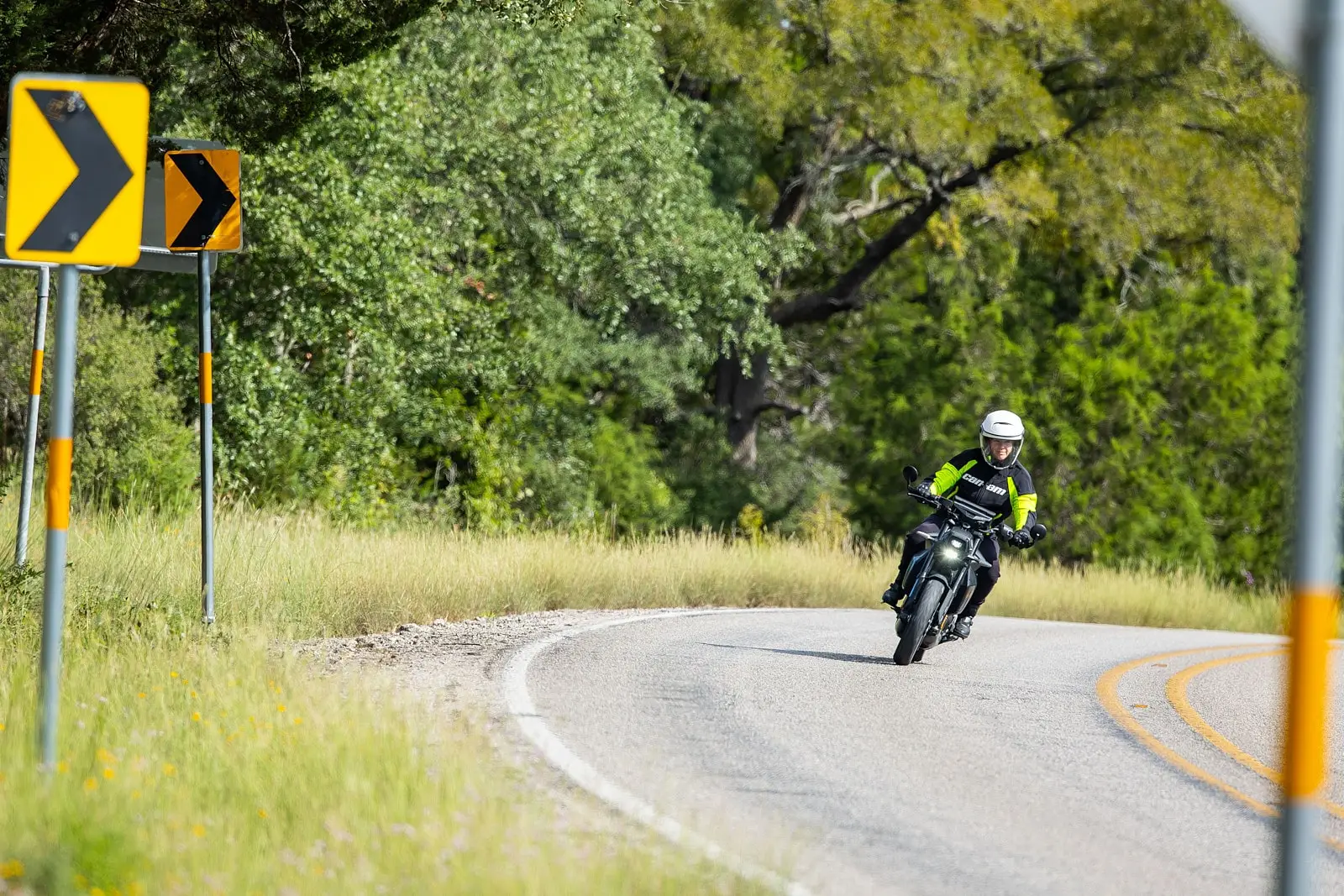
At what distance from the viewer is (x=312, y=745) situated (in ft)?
20.8

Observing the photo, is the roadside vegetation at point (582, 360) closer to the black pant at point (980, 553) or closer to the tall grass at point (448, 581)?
the tall grass at point (448, 581)

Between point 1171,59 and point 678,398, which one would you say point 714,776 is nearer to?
point 1171,59

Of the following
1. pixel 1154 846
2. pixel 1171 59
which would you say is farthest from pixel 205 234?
pixel 1171 59

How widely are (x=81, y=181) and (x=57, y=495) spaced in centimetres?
121

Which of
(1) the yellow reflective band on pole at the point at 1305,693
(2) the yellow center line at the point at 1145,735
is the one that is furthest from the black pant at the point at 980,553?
(1) the yellow reflective band on pole at the point at 1305,693

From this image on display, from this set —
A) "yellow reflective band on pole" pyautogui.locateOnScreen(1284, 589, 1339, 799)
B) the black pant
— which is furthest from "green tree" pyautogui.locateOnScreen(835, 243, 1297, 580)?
"yellow reflective band on pole" pyautogui.locateOnScreen(1284, 589, 1339, 799)

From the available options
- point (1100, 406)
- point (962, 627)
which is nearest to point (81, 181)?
point (962, 627)

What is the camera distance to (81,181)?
20.9 ft

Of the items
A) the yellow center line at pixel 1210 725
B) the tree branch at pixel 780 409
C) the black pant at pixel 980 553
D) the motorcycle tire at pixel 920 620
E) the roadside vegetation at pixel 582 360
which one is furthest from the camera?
the tree branch at pixel 780 409

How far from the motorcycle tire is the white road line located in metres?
2.55

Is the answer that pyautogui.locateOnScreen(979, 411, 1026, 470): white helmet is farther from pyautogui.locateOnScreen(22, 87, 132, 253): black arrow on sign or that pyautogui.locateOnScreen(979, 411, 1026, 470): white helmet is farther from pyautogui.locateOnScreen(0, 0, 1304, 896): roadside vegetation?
pyautogui.locateOnScreen(22, 87, 132, 253): black arrow on sign

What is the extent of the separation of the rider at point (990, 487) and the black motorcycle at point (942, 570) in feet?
0.18

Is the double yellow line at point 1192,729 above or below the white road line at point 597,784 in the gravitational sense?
below

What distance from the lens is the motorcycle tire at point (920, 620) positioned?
1149 centimetres
